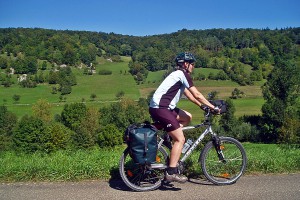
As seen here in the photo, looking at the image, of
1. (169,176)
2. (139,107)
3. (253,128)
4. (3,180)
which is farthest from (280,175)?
(139,107)

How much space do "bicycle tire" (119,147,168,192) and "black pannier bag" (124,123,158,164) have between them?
0.70 ft

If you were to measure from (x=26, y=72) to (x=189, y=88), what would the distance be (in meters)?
111

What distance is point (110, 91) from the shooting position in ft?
291

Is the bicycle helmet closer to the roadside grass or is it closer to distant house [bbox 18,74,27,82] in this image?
the roadside grass

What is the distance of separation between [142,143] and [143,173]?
617mm

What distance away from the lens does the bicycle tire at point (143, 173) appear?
17.3ft

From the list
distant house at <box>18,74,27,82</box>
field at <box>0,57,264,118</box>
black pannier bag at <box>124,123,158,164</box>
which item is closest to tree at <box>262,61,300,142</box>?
field at <box>0,57,264,118</box>

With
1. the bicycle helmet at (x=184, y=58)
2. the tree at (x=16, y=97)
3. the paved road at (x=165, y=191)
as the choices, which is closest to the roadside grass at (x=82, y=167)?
the paved road at (x=165, y=191)

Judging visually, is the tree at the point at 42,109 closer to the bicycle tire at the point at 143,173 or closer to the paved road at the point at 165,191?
the paved road at the point at 165,191

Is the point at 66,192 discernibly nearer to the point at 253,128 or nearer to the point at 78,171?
the point at 78,171

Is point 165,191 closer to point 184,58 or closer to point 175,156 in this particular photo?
point 175,156

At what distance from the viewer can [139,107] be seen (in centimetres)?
6156

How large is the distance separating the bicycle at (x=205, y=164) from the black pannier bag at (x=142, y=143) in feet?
0.68

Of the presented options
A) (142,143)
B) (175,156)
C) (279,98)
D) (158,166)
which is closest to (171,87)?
(142,143)
